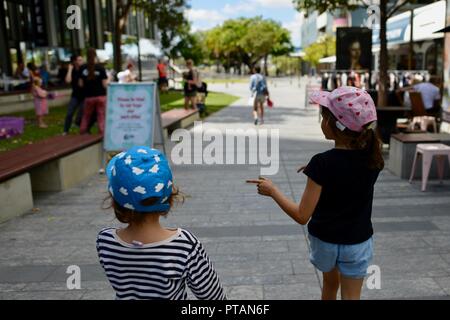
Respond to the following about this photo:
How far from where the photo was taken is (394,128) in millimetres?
9492

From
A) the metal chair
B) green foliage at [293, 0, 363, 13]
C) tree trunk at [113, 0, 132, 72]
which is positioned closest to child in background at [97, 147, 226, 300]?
the metal chair

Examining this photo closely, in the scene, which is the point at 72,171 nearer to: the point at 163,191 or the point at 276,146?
the point at 276,146

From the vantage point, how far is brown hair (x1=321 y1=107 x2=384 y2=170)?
7.84 ft

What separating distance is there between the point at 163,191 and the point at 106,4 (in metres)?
36.0

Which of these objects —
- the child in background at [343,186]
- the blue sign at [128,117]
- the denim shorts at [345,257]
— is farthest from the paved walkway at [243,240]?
the child in background at [343,186]

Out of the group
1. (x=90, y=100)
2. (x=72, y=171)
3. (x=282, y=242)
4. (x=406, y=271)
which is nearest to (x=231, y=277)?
(x=282, y=242)

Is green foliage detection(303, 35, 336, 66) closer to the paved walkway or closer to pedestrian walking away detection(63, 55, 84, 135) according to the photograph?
pedestrian walking away detection(63, 55, 84, 135)

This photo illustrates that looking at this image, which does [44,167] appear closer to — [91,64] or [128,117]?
[128,117]

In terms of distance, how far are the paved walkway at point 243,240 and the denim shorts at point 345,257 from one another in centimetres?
118

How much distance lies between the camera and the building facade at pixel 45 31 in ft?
77.9

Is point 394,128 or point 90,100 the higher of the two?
point 90,100

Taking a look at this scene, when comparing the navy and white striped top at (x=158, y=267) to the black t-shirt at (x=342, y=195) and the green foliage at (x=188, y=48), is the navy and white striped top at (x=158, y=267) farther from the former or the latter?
the green foliage at (x=188, y=48)

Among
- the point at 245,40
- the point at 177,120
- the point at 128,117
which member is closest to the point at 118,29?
the point at 177,120

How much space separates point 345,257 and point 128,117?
21.0 feet
